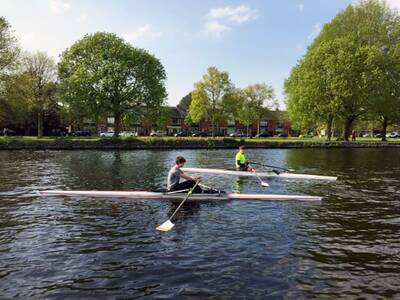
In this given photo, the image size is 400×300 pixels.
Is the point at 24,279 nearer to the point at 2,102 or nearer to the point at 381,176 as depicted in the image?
the point at 381,176

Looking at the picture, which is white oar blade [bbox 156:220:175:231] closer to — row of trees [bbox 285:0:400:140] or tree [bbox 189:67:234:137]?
row of trees [bbox 285:0:400:140]

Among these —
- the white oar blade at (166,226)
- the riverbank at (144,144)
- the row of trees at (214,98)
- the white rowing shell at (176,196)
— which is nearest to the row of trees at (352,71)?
the riverbank at (144,144)

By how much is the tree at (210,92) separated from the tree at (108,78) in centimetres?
2465

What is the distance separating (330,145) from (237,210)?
188 ft

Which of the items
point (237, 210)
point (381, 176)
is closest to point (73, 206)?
point (237, 210)

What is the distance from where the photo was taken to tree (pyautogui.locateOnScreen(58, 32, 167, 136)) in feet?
213

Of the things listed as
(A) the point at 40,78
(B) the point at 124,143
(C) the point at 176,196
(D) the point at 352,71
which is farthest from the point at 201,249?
(A) the point at 40,78

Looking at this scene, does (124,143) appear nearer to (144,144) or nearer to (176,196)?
(144,144)

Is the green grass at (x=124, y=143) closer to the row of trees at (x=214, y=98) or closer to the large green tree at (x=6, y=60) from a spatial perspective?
the large green tree at (x=6, y=60)

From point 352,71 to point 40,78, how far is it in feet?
195

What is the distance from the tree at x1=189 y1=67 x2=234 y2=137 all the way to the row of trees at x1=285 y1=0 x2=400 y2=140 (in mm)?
21032

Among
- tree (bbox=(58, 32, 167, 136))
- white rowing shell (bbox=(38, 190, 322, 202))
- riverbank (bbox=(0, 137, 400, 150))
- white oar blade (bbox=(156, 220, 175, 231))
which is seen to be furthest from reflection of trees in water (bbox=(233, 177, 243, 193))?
tree (bbox=(58, 32, 167, 136))

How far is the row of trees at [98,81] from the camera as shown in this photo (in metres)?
62.3

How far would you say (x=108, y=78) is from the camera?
214 ft
